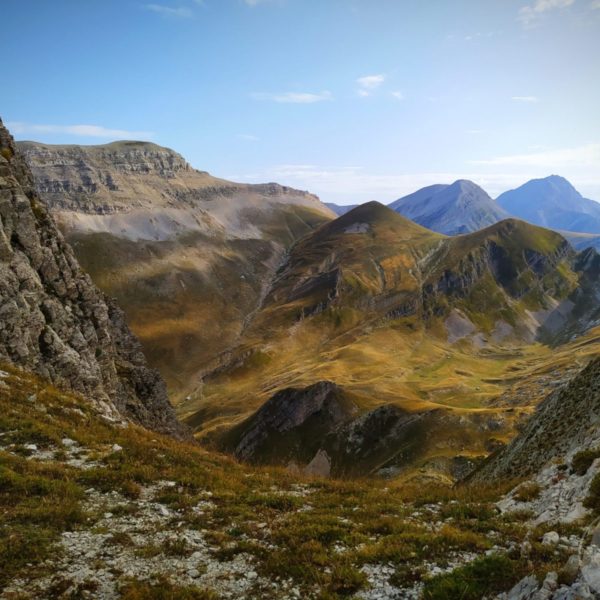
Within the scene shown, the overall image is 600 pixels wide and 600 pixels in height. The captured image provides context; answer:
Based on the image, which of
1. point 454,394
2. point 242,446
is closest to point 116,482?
point 242,446

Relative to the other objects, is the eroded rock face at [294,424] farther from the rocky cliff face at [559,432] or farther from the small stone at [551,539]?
the small stone at [551,539]

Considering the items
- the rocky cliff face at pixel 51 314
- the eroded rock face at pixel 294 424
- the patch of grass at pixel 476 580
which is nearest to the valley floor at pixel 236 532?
the patch of grass at pixel 476 580

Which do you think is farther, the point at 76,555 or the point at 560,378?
the point at 560,378

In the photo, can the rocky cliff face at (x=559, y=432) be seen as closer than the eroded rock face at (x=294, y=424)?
Yes

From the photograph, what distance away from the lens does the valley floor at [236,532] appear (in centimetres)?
1195

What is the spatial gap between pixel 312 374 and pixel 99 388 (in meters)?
131

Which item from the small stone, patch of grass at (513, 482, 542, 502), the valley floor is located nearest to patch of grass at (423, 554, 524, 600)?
the valley floor

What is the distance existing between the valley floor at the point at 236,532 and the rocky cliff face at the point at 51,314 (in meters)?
11.5

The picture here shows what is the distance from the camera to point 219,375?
19588cm

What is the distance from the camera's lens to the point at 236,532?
15.2 m

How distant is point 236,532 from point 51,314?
93.2 ft

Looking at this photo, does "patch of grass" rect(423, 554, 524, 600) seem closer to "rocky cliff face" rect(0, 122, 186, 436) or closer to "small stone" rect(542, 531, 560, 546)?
"small stone" rect(542, 531, 560, 546)

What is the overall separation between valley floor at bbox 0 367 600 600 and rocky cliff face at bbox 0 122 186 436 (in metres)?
11.5

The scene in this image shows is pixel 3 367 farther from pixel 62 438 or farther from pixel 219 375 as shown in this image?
pixel 219 375
